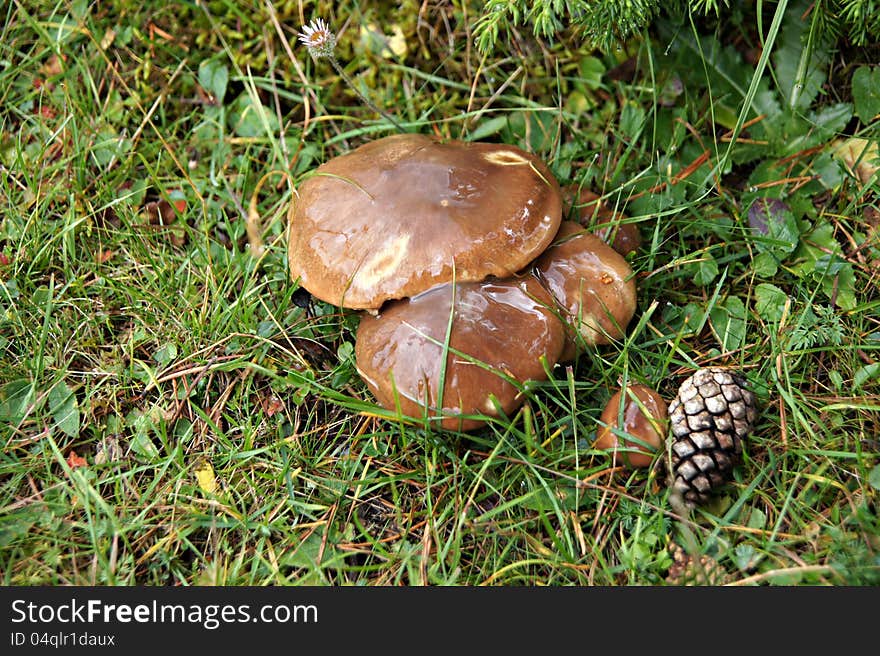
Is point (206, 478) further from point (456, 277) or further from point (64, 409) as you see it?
point (456, 277)

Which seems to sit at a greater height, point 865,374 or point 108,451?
point 865,374

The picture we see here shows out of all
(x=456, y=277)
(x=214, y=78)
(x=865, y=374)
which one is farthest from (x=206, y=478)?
(x=865, y=374)

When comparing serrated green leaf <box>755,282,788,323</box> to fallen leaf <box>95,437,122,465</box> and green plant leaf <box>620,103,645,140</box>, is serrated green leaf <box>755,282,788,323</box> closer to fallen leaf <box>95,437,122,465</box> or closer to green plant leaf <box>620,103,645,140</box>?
green plant leaf <box>620,103,645,140</box>

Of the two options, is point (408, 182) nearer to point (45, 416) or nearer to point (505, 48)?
point (505, 48)

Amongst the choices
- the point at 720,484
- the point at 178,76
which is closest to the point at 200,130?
the point at 178,76

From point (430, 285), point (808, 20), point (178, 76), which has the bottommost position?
point (430, 285)

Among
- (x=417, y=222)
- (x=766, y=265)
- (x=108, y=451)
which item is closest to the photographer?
(x=417, y=222)
